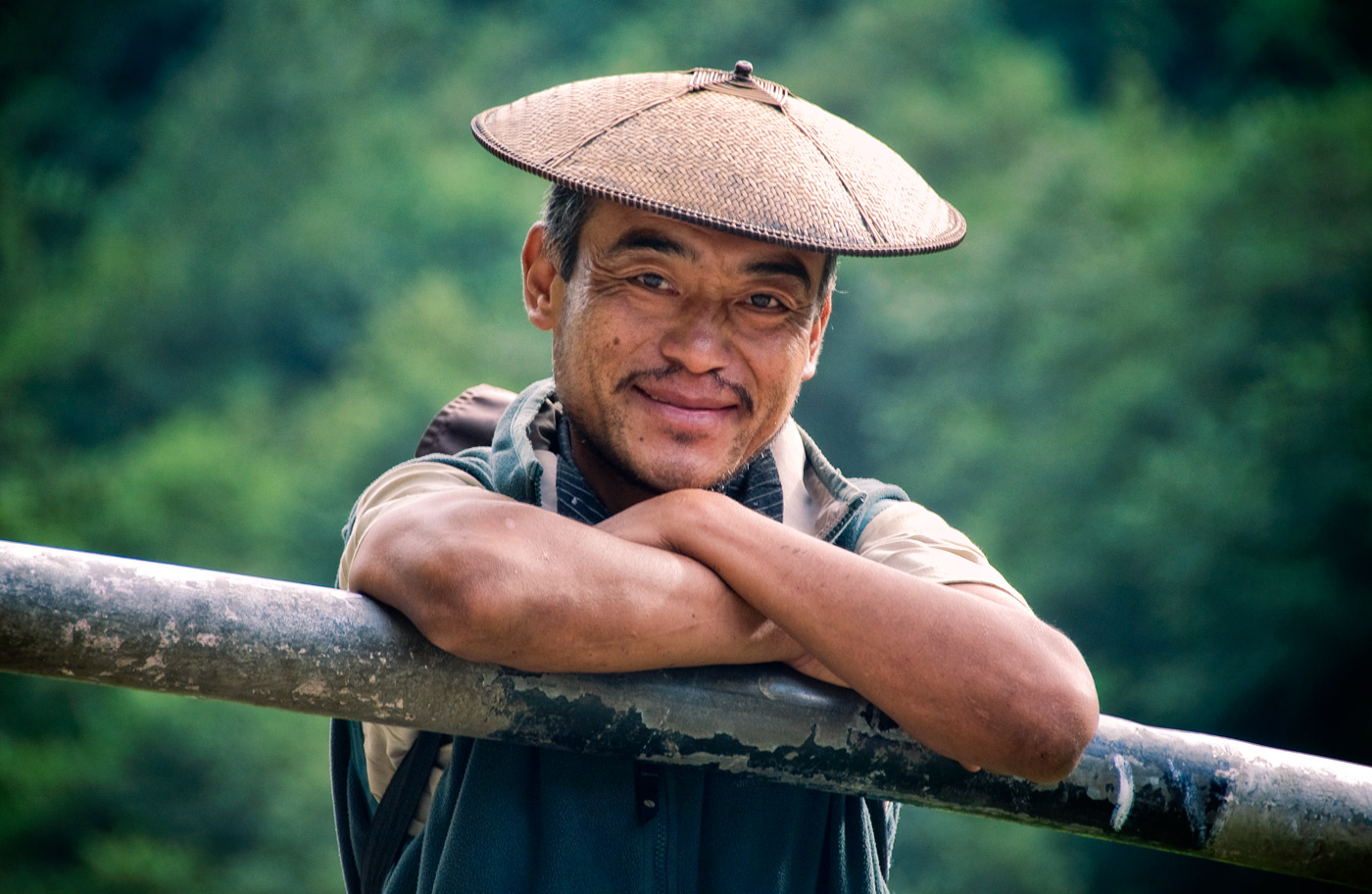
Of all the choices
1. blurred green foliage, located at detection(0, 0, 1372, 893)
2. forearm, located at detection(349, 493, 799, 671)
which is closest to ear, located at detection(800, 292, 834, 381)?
forearm, located at detection(349, 493, 799, 671)

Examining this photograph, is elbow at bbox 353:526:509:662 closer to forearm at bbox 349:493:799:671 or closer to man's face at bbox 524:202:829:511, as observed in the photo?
forearm at bbox 349:493:799:671

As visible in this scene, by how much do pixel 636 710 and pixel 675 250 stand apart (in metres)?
0.58

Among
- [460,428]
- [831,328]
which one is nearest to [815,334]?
[460,428]

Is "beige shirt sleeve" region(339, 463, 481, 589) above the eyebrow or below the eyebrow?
below

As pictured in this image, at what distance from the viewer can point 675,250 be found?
4.95 feet

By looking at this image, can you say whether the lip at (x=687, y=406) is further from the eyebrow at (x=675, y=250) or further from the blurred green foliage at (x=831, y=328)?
the blurred green foliage at (x=831, y=328)

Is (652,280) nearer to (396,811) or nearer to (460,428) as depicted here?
(460,428)

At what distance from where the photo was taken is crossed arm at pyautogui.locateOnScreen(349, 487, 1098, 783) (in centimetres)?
116

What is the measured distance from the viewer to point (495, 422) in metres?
1.79

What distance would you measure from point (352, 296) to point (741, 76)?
1906cm

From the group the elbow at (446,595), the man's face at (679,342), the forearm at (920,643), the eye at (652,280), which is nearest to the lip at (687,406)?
the man's face at (679,342)

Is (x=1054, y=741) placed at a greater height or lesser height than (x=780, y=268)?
lesser

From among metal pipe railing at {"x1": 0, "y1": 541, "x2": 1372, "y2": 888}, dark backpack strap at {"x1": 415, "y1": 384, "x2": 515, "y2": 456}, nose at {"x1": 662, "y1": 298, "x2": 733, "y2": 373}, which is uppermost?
nose at {"x1": 662, "y1": 298, "x2": 733, "y2": 373}

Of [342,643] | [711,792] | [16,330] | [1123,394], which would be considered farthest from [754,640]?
[16,330]
